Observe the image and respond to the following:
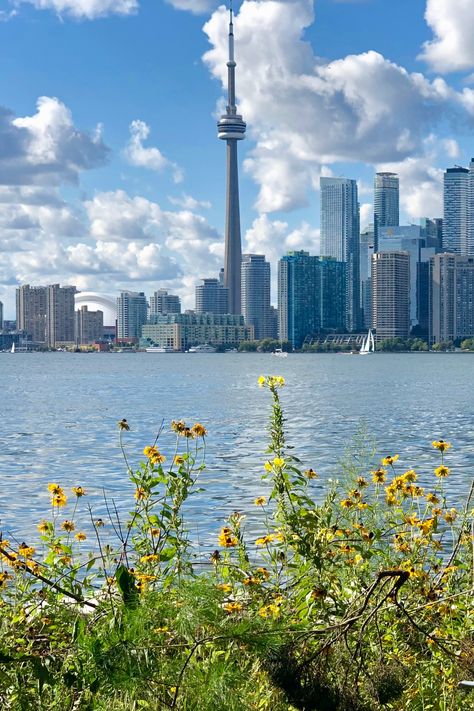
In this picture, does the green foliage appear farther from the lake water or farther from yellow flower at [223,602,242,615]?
the lake water

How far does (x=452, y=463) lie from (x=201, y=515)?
10894 mm

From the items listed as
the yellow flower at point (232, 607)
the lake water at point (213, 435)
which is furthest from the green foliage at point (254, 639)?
the lake water at point (213, 435)

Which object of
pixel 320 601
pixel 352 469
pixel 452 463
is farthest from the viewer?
pixel 452 463

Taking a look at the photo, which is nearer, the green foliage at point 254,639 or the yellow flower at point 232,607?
the green foliage at point 254,639

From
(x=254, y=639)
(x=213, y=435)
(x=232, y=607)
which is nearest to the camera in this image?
(x=254, y=639)

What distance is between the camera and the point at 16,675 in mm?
4480

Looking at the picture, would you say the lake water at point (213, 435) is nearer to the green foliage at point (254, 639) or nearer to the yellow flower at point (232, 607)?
the green foliage at point (254, 639)

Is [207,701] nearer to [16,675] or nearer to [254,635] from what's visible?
[254,635]

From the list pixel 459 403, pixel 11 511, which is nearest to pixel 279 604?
pixel 11 511

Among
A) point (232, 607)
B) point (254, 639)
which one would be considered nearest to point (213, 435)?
point (232, 607)

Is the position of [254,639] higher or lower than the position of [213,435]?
higher

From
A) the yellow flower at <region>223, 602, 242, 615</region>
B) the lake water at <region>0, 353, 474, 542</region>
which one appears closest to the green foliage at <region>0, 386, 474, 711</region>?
the yellow flower at <region>223, 602, 242, 615</region>

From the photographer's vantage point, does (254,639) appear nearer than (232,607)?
Yes

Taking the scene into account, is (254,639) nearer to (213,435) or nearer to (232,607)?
(232,607)
